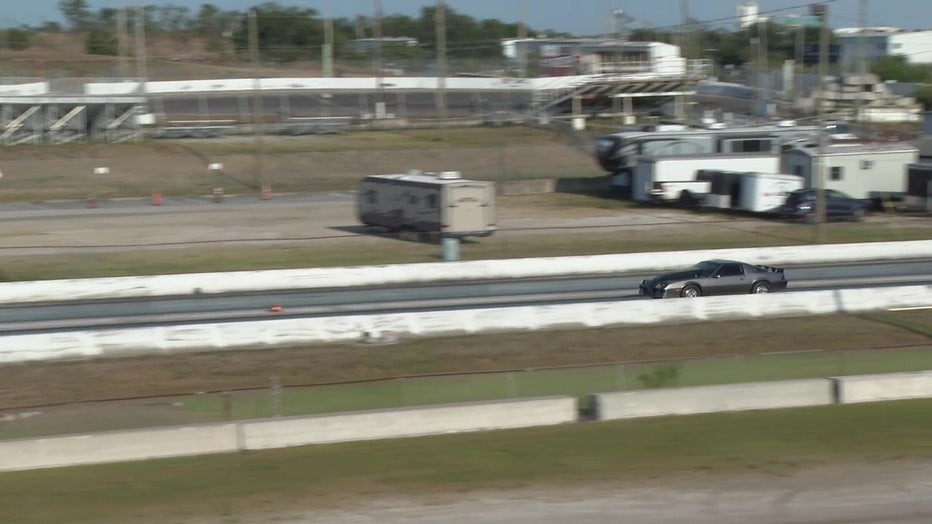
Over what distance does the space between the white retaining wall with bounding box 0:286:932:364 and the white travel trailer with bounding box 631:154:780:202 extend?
67.5 ft

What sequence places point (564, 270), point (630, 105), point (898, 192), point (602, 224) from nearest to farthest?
point (564, 270) → point (602, 224) → point (898, 192) → point (630, 105)

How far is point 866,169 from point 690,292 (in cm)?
2201

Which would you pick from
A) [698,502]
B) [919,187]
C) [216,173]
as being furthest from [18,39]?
[698,502]

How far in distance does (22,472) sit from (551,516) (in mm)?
6513

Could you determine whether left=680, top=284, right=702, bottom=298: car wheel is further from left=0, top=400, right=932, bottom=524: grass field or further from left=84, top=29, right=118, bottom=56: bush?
left=84, top=29, right=118, bottom=56: bush

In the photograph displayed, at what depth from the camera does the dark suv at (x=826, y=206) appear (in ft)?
139

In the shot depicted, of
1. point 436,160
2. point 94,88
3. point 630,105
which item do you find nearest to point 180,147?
point 94,88

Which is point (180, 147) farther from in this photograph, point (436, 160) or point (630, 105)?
point (630, 105)

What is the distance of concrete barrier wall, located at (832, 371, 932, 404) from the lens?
1662 centimetres

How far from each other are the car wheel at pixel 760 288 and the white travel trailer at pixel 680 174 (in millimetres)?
18601

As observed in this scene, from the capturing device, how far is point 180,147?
63.2 meters

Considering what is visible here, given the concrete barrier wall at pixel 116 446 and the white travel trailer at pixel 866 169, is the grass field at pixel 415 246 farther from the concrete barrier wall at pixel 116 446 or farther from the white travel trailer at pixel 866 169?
the concrete barrier wall at pixel 116 446

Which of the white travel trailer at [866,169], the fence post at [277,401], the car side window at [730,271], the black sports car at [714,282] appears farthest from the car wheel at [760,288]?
the white travel trailer at [866,169]

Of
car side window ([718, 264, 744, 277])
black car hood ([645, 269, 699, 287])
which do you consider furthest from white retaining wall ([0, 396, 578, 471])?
car side window ([718, 264, 744, 277])
